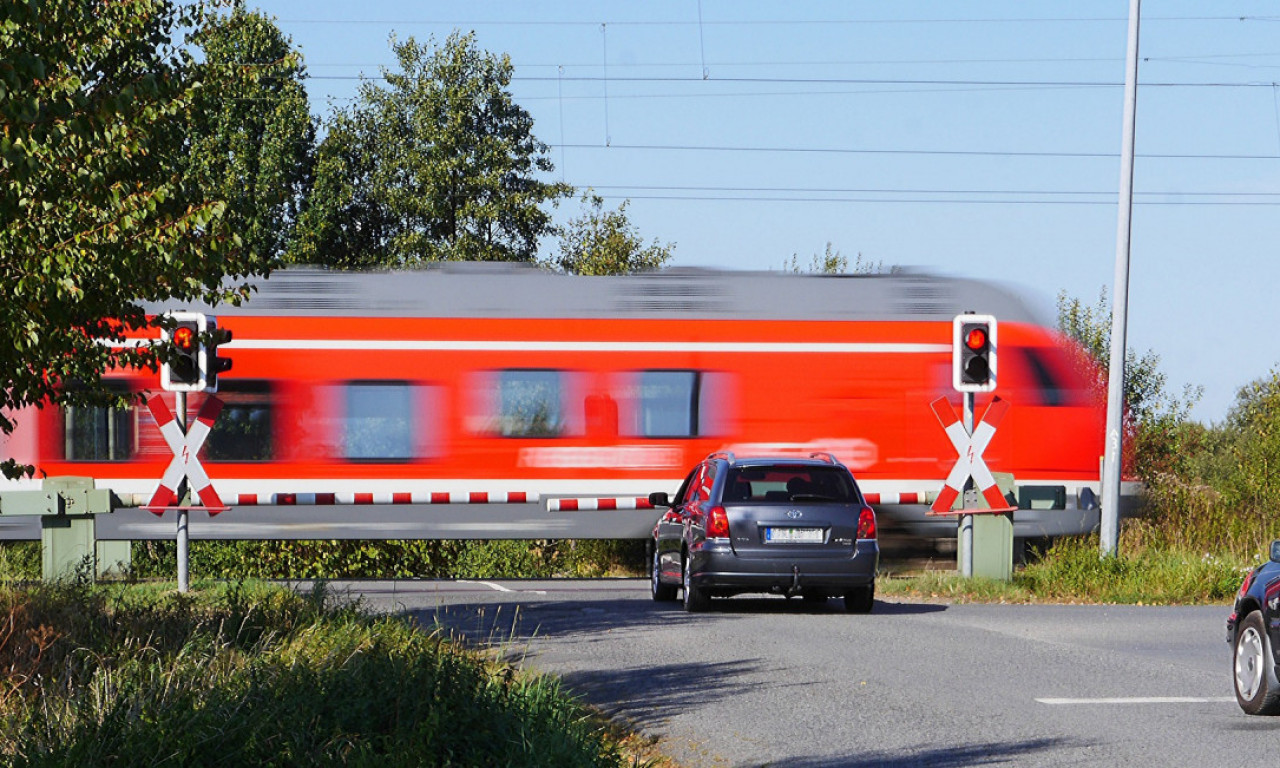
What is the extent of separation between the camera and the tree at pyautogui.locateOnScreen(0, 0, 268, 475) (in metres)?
10.3

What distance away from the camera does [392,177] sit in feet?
161

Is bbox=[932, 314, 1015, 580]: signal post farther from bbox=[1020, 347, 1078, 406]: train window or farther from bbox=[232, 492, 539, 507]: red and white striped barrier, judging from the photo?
bbox=[232, 492, 539, 507]: red and white striped barrier

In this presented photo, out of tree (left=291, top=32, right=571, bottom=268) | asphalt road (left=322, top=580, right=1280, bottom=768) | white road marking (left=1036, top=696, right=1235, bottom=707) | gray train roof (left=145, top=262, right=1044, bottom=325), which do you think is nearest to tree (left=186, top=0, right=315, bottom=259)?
tree (left=291, top=32, right=571, bottom=268)

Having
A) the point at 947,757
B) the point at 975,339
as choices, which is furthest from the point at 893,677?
the point at 975,339

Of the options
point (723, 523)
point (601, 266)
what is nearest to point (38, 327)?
point (723, 523)

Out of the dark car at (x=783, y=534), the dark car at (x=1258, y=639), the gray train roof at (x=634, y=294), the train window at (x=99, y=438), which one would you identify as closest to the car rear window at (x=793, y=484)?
the dark car at (x=783, y=534)

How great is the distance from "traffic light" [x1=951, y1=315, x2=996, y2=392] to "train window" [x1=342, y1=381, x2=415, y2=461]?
782cm

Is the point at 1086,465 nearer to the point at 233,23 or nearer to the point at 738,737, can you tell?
the point at 233,23

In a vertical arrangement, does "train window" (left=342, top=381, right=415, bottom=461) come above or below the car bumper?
above

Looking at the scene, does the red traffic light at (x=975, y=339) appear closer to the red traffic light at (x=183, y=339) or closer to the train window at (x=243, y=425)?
the red traffic light at (x=183, y=339)

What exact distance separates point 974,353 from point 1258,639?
9.33 meters

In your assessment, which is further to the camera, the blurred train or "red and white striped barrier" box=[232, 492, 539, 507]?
the blurred train

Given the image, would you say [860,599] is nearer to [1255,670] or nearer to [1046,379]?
[1255,670]

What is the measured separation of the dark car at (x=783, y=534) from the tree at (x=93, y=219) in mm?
5752
